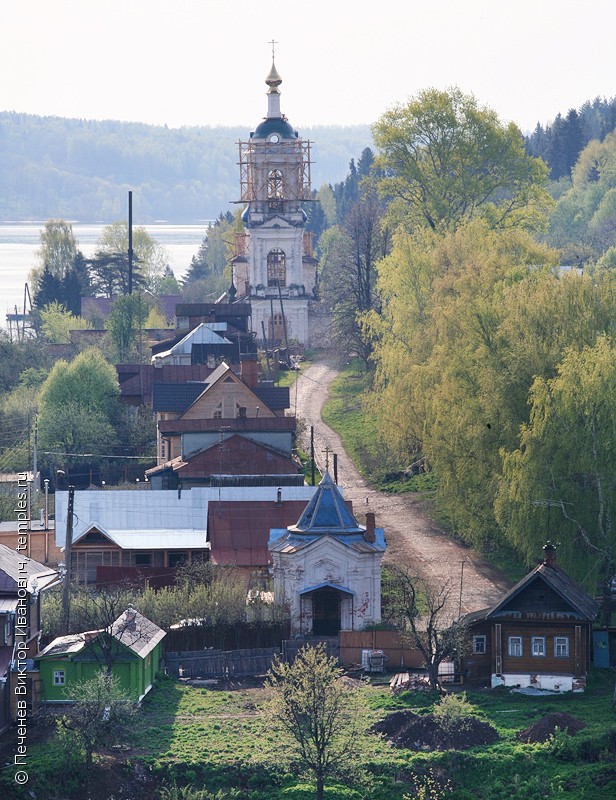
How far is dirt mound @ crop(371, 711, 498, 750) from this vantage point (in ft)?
130

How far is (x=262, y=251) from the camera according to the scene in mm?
97188

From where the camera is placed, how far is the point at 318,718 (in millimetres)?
38656

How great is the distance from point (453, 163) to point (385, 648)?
156 ft

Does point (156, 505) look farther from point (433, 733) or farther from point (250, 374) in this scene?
point (433, 733)

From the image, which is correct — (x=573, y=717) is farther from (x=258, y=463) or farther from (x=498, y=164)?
(x=498, y=164)

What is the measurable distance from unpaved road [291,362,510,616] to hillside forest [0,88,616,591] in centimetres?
82

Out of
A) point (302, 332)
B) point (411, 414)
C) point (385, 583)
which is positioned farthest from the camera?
point (302, 332)

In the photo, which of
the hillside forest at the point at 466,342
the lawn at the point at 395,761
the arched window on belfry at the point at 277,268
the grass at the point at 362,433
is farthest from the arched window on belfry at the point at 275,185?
the lawn at the point at 395,761

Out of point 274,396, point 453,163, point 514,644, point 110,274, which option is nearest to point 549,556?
point 514,644

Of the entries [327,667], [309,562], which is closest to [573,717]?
[327,667]

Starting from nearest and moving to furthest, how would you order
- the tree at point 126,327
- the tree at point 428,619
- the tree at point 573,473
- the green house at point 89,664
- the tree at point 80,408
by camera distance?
the green house at point 89,664
the tree at point 428,619
the tree at point 573,473
the tree at point 80,408
the tree at point 126,327

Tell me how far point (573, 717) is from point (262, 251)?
58.9 meters

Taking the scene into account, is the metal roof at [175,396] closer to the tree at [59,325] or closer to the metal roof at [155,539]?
the metal roof at [155,539]

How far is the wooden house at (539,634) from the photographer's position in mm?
→ 44094
